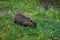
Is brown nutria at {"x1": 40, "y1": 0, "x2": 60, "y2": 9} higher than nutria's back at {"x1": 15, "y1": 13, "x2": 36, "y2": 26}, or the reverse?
nutria's back at {"x1": 15, "y1": 13, "x2": 36, "y2": 26}

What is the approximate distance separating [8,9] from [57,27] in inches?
149

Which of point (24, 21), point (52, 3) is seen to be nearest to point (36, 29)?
point (24, 21)

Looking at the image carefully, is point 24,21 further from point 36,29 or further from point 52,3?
point 52,3

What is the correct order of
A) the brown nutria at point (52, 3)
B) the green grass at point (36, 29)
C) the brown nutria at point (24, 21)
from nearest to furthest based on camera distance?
1. the green grass at point (36, 29)
2. the brown nutria at point (24, 21)
3. the brown nutria at point (52, 3)

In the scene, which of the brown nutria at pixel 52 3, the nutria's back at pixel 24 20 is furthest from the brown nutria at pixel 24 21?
the brown nutria at pixel 52 3

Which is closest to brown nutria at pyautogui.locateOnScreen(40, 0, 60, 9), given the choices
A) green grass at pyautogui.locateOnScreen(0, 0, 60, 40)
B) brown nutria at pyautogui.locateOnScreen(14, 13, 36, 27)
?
green grass at pyautogui.locateOnScreen(0, 0, 60, 40)

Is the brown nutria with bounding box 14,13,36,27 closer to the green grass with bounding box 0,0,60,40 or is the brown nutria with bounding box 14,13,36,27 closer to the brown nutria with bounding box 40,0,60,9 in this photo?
the green grass with bounding box 0,0,60,40

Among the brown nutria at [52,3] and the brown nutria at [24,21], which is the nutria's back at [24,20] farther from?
the brown nutria at [52,3]

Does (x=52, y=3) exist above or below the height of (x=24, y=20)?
below

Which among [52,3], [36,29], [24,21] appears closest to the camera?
[36,29]

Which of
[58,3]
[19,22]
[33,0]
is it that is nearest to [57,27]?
[19,22]

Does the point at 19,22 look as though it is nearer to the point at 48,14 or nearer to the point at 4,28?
the point at 4,28

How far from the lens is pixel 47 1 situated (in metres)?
14.4

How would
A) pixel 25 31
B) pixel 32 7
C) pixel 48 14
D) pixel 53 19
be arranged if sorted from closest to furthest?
pixel 25 31
pixel 53 19
pixel 48 14
pixel 32 7
